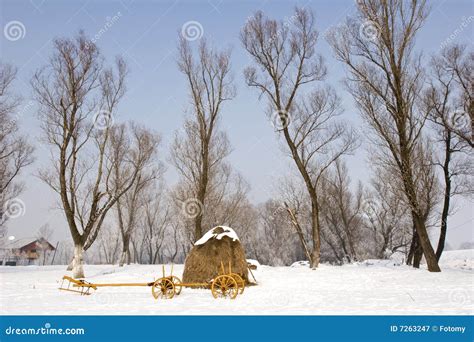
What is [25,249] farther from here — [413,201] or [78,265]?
[413,201]

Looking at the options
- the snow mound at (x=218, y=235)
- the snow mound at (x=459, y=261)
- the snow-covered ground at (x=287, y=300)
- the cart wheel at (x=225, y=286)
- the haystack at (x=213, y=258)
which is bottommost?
the snow mound at (x=459, y=261)

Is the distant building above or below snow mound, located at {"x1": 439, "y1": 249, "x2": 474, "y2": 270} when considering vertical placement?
above

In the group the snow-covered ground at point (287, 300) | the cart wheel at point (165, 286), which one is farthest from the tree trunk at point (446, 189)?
the cart wheel at point (165, 286)

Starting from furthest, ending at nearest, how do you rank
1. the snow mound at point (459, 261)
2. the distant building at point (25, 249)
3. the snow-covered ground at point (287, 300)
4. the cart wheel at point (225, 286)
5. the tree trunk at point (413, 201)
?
the distant building at point (25, 249) < the snow mound at point (459, 261) < the tree trunk at point (413, 201) < the cart wheel at point (225, 286) < the snow-covered ground at point (287, 300)

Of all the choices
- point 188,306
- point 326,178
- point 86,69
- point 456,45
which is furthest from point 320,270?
point 326,178

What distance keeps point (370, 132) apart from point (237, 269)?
9677 millimetres

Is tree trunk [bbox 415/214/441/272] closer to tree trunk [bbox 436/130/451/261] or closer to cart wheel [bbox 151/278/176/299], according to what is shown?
tree trunk [bbox 436/130/451/261]

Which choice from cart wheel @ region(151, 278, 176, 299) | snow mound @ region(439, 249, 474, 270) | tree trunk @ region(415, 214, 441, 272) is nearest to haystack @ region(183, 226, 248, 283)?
cart wheel @ region(151, 278, 176, 299)

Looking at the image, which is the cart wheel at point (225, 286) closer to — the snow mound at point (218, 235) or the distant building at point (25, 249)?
the snow mound at point (218, 235)

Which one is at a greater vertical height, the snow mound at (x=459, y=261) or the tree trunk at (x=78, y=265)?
the tree trunk at (x=78, y=265)

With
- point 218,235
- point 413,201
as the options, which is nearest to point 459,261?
point 413,201

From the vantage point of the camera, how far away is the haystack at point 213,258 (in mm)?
11312

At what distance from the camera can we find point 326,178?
Answer: 110ft

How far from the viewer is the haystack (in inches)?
445
